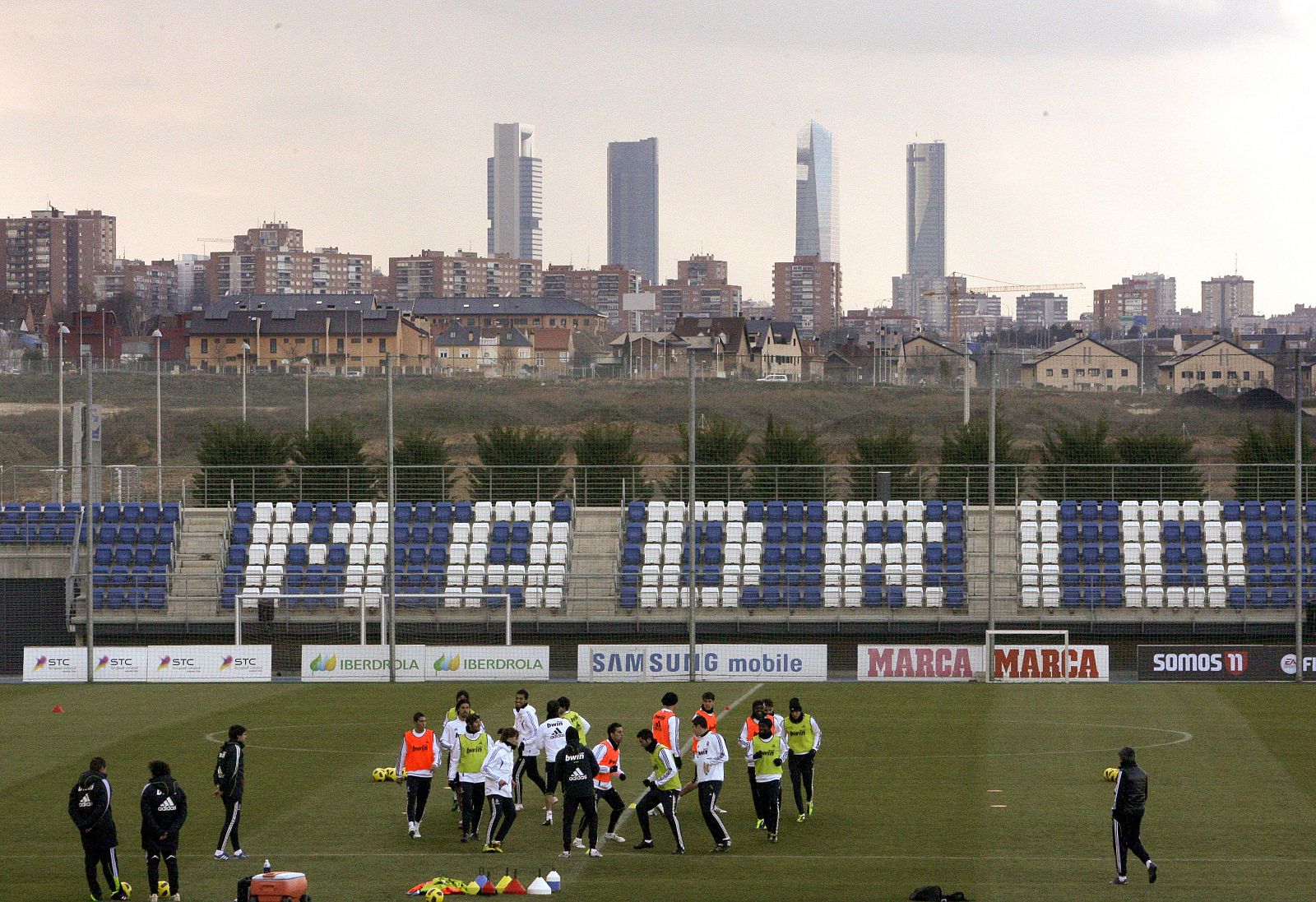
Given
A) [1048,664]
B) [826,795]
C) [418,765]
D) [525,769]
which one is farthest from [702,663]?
[418,765]

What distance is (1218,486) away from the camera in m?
71.2

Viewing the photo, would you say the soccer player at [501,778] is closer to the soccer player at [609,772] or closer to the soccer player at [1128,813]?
the soccer player at [609,772]

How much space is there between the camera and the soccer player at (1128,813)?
56.3 feet

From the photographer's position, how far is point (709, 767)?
1905 centimetres

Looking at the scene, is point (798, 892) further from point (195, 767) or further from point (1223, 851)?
point (195, 767)

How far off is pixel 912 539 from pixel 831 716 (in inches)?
678

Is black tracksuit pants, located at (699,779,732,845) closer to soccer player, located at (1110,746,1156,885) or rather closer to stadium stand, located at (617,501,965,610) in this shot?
soccer player, located at (1110,746,1156,885)

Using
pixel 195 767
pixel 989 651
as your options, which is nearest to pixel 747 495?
pixel 989 651

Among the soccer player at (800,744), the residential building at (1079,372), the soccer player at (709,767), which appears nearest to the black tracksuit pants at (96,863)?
the soccer player at (709,767)

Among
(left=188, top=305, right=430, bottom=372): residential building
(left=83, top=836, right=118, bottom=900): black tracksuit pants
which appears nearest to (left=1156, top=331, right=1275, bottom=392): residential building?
(left=188, top=305, right=430, bottom=372): residential building

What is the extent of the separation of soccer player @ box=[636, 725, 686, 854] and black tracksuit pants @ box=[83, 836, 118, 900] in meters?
5.88

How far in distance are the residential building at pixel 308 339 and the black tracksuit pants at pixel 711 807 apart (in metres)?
97.7

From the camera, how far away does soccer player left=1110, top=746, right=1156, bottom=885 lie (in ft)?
56.3

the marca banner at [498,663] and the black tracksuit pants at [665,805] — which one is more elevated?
the black tracksuit pants at [665,805]
